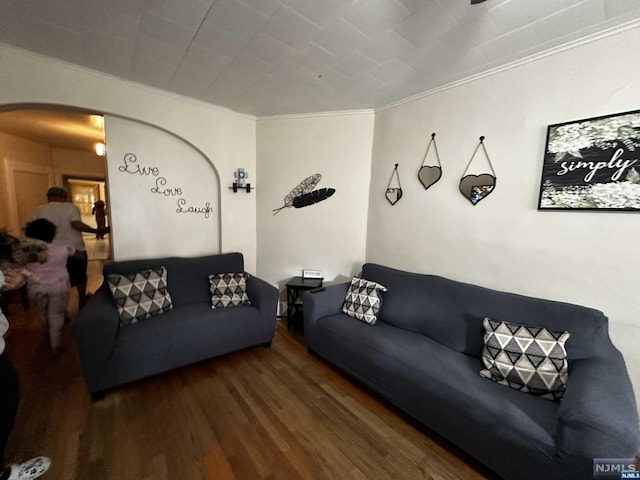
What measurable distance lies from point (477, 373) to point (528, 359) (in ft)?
0.95

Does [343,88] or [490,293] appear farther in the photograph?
[343,88]


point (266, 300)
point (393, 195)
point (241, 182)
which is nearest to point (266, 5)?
point (393, 195)

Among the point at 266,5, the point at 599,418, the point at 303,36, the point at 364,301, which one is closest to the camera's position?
the point at 599,418

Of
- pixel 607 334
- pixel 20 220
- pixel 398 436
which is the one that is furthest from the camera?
pixel 20 220

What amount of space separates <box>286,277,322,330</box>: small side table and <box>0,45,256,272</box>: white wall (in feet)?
2.54

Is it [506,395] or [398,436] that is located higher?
[506,395]

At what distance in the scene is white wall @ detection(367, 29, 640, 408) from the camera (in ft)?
4.87

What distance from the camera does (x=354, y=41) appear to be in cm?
162

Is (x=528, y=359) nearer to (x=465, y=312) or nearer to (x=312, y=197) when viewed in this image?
(x=465, y=312)

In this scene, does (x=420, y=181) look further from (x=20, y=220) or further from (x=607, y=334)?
(x=20, y=220)

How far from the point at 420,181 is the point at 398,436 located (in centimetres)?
203

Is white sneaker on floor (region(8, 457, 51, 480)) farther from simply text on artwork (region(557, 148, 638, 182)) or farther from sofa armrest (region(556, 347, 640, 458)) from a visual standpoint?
simply text on artwork (region(557, 148, 638, 182))

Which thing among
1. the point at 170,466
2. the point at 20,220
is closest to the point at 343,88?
the point at 170,466

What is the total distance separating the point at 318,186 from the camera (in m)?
2.93
